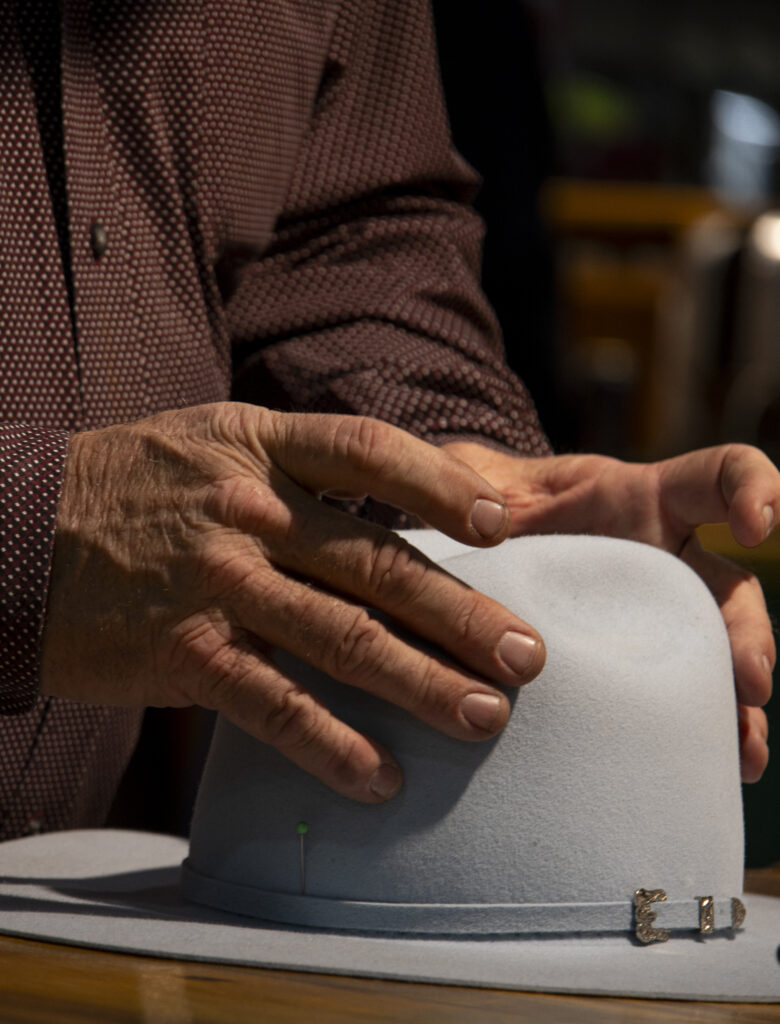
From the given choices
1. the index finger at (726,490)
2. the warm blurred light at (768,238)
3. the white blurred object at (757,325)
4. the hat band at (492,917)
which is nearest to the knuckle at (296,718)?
the hat band at (492,917)

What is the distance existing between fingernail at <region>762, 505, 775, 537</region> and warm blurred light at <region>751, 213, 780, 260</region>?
371cm

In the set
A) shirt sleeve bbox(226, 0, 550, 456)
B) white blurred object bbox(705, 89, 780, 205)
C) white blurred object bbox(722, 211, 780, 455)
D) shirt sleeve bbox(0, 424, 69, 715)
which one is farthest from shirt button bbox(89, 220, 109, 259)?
white blurred object bbox(705, 89, 780, 205)

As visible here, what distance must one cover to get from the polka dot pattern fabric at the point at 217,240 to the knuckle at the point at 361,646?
0.21m

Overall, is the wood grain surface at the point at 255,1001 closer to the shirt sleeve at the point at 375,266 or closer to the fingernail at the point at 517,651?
the fingernail at the point at 517,651

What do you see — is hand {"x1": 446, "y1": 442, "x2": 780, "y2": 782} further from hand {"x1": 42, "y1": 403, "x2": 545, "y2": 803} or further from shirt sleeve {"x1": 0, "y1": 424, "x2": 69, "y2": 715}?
shirt sleeve {"x1": 0, "y1": 424, "x2": 69, "y2": 715}

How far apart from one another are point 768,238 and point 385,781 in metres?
3.96

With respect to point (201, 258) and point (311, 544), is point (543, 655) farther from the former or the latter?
point (201, 258)

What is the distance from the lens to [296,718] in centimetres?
77

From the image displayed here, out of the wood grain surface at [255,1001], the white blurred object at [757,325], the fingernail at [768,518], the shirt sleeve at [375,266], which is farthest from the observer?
the white blurred object at [757,325]

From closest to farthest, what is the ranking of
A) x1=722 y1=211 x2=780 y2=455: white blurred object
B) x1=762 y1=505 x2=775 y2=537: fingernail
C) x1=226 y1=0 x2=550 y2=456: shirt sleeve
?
x1=762 y1=505 x2=775 y2=537: fingernail < x1=226 y1=0 x2=550 y2=456: shirt sleeve < x1=722 y1=211 x2=780 y2=455: white blurred object

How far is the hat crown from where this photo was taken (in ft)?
2.57

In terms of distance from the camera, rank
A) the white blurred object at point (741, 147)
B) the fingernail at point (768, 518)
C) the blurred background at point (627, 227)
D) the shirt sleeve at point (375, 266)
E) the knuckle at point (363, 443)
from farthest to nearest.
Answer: the white blurred object at point (741, 147) → the blurred background at point (627, 227) → the shirt sleeve at point (375, 266) → the fingernail at point (768, 518) → the knuckle at point (363, 443)

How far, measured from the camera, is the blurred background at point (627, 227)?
8.00 feet

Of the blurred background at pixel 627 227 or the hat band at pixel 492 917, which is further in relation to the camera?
the blurred background at pixel 627 227
